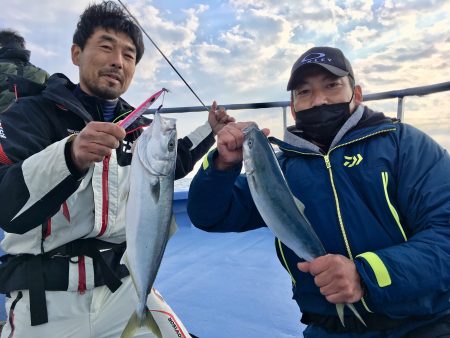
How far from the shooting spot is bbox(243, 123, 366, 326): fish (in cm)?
186

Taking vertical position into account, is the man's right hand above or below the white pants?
above

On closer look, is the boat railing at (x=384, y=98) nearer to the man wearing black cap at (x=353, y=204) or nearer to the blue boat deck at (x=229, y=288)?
the man wearing black cap at (x=353, y=204)

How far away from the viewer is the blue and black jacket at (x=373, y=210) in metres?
1.91

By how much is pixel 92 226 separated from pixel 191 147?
1.42 m

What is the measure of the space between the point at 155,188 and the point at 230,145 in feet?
1.91

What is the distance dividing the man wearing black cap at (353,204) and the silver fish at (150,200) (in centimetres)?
47

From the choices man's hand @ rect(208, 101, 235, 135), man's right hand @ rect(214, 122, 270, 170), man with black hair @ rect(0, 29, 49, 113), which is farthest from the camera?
man with black hair @ rect(0, 29, 49, 113)

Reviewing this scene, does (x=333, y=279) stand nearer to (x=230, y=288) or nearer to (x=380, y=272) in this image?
(x=380, y=272)

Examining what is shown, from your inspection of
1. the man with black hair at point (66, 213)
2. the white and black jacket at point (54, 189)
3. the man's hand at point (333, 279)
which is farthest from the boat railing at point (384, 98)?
the man's hand at point (333, 279)

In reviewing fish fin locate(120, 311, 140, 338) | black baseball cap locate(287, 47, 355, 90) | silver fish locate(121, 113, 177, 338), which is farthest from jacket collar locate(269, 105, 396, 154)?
fish fin locate(120, 311, 140, 338)

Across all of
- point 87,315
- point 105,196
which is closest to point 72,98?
point 105,196

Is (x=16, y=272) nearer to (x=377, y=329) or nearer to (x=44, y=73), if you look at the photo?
(x=377, y=329)

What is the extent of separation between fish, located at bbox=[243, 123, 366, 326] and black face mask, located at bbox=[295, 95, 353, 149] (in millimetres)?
618

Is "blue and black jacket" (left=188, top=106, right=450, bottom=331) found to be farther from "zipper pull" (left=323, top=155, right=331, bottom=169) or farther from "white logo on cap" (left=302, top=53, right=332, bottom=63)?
"white logo on cap" (left=302, top=53, right=332, bottom=63)
